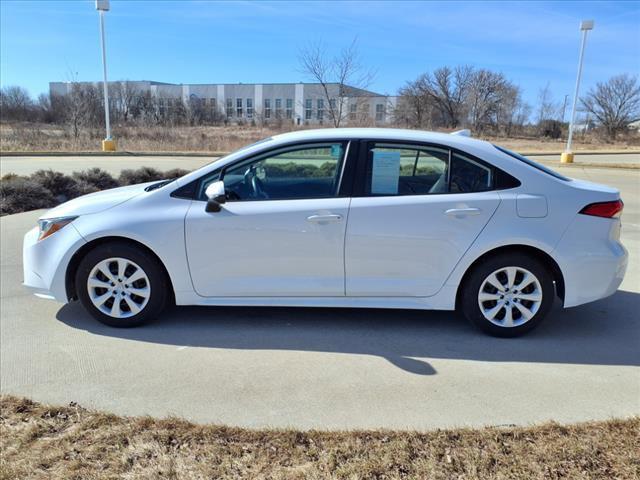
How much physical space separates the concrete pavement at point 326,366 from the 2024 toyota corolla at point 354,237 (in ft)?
0.97

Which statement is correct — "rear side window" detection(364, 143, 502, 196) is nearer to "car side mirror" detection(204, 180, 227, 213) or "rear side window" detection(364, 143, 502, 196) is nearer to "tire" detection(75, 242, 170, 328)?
"car side mirror" detection(204, 180, 227, 213)

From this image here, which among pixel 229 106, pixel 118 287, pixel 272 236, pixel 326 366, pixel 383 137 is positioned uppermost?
pixel 229 106

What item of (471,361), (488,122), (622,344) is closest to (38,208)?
(471,361)

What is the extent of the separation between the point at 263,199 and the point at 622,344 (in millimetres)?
3153

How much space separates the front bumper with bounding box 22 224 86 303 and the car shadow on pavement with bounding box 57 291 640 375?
38cm

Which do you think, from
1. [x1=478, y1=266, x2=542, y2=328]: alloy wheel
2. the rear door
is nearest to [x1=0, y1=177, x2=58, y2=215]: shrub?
the rear door

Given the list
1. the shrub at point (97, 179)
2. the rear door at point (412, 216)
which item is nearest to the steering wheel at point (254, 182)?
the rear door at point (412, 216)

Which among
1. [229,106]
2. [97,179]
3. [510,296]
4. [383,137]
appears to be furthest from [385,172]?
[229,106]

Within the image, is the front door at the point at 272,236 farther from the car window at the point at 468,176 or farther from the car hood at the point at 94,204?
the car window at the point at 468,176

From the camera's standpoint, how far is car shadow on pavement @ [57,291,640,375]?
378 cm

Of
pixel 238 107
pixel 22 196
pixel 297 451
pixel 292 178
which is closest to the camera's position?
pixel 297 451

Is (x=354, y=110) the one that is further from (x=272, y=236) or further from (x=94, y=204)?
(x=272, y=236)

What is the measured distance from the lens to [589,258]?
152 inches

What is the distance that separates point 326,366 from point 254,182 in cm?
162
